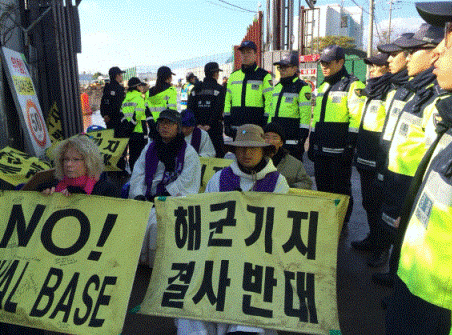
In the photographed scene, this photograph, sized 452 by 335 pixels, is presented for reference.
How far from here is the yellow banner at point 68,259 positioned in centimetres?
256

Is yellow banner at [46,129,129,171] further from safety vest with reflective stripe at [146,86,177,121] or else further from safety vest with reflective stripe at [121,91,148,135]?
safety vest with reflective stripe at [121,91,148,135]

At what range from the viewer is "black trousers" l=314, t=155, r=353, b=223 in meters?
5.30

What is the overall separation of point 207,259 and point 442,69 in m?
1.74

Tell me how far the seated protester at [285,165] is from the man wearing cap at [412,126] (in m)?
1.08

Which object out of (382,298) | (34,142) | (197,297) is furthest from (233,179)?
(34,142)

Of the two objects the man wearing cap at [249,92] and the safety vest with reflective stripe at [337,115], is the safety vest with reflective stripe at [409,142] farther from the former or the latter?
the man wearing cap at [249,92]

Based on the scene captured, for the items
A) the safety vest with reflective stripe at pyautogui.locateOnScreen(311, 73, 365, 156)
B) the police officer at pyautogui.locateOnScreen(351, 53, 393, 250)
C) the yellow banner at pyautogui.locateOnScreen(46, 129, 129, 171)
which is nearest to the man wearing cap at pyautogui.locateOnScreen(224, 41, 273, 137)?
the safety vest with reflective stripe at pyautogui.locateOnScreen(311, 73, 365, 156)

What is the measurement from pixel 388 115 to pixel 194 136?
2709 mm

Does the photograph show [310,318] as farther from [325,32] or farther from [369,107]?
[325,32]

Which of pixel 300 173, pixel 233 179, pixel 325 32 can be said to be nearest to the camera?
pixel 233 179

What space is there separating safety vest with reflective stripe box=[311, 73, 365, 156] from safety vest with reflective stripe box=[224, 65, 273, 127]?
→ 106 cm

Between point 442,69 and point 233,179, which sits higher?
point 442,69

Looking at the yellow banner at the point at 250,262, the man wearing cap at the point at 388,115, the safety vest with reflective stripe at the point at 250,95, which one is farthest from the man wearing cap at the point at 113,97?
the yellow banner at the point at 250,262

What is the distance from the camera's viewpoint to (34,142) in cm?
530
